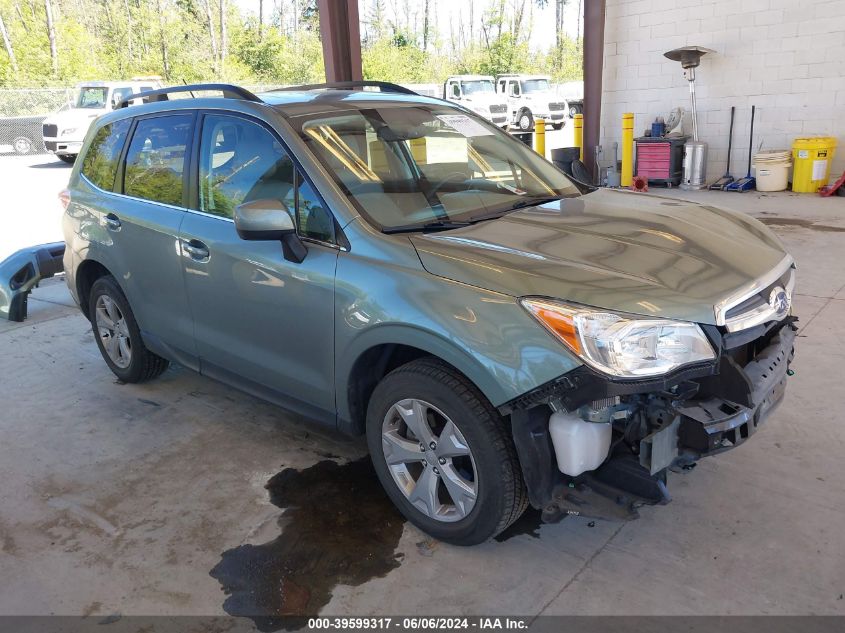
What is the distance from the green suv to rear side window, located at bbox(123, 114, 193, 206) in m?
0.02

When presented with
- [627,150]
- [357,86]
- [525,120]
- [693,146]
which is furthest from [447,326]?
[525,120]

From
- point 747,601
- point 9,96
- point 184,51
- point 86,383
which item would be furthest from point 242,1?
point 747,601

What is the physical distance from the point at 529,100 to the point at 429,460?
74.5 feet

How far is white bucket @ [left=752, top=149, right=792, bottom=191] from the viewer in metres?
11.1

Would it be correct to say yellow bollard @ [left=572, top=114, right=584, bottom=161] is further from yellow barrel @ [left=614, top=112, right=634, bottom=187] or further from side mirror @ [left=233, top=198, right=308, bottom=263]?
side mirror @ [left=233, top=198, right=308, bottom=263]

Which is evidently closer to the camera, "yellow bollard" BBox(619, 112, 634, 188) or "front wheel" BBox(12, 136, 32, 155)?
A: "yellow bollard" BBox(619, 112, 634, 188)

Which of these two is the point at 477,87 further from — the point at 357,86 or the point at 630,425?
the point at 630,425

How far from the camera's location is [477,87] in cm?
2319

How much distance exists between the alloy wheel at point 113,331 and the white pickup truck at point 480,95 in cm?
1939

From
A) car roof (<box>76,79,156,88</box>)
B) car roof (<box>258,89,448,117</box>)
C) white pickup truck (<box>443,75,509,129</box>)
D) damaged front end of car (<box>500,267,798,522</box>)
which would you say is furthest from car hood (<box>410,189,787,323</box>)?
car roof (<box>76,79,156,88</box>)

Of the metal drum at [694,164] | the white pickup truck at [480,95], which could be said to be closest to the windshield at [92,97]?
the white pickup truck at [480,95]

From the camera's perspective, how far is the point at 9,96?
1047 inches

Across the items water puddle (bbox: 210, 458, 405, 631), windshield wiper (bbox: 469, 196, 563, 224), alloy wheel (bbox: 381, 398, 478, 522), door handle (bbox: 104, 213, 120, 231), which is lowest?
water puddle (bbox: 210, 458, 405, 631)

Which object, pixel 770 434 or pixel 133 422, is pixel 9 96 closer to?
pixel 133 422
